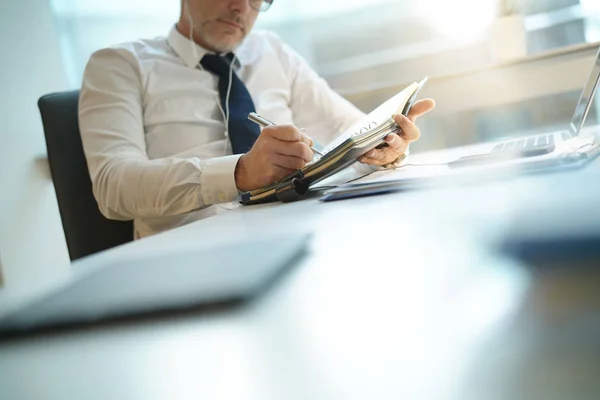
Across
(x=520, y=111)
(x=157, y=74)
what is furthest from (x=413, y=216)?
(x=520, y=111)

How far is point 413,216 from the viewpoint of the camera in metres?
0.50

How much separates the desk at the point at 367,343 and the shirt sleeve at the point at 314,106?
118cm

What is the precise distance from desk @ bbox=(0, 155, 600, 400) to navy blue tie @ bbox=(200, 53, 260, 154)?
0.86 meters

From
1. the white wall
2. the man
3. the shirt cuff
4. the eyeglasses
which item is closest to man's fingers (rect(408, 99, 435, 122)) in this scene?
the man

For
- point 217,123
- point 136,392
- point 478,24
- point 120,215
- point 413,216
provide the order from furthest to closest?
1. point 478,24
2. point 217,123
3. point 120,215
4. point 413,216
5. point 136,392

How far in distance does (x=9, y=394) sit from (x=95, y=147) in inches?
37.0

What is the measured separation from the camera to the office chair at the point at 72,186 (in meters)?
1.17

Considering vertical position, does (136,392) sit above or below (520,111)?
below

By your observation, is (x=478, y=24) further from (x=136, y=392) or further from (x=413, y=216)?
(x=136, y=392)

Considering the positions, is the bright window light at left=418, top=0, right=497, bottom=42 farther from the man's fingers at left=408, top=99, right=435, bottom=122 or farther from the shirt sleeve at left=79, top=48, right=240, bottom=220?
the shirt sleeve at left=79, top=48, right=240, bottom=220

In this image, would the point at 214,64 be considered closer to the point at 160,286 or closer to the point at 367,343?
the point at 160,286

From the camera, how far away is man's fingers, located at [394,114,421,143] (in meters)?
0.98

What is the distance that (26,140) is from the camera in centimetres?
195

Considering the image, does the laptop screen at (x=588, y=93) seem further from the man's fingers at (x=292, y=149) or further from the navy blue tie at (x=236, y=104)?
the navy blue tie at (x=236, y=104)
